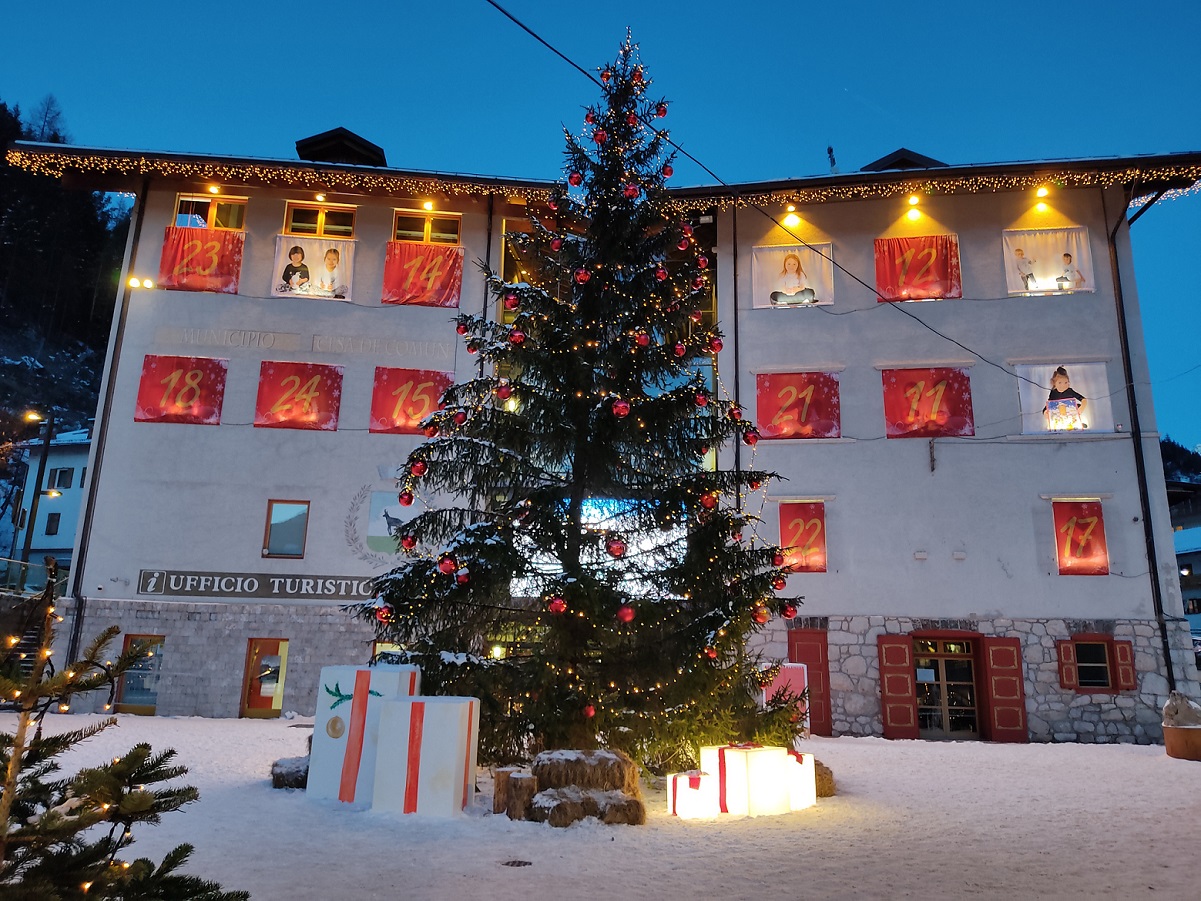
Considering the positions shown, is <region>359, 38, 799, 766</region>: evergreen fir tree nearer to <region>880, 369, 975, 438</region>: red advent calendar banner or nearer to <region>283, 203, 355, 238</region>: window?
<region>880, 369, 975, 438</region>: red advent calendar banner

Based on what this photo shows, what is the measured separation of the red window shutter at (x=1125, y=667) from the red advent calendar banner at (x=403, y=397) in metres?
14.8

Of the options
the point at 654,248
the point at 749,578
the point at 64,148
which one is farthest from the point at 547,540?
the point at 64,148

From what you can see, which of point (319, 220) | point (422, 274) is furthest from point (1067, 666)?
point (319, 220)

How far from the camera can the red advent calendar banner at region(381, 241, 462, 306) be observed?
1931 centimetres

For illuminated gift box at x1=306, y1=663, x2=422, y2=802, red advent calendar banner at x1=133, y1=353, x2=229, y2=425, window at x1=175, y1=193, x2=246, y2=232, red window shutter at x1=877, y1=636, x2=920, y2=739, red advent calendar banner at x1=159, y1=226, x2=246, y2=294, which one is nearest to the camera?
illuminated gift box at x1=306, y1=663, x2=422, y2=802

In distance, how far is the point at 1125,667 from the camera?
651 inches

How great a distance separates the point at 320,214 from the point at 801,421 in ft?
Result: 39.9

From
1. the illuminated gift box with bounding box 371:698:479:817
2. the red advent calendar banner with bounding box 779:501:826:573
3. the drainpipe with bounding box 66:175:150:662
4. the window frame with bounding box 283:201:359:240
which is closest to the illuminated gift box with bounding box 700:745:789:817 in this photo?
the illuminated gift box with bounding box 371:698:479:817

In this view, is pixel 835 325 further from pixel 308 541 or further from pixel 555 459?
pixel 308 541

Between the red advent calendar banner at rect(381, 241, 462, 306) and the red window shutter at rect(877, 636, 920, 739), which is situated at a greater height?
the red advent calendar banner at rect(381, 241, 462, 306)

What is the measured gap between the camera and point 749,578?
9086 mm

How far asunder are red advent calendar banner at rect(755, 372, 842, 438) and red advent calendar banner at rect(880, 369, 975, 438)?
3.82ft

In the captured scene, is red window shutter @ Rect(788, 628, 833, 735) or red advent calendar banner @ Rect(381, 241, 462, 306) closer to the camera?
red window shutter @ Rect(788, 628, 833, 735)

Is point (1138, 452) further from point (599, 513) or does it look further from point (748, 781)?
point (748, 781)
